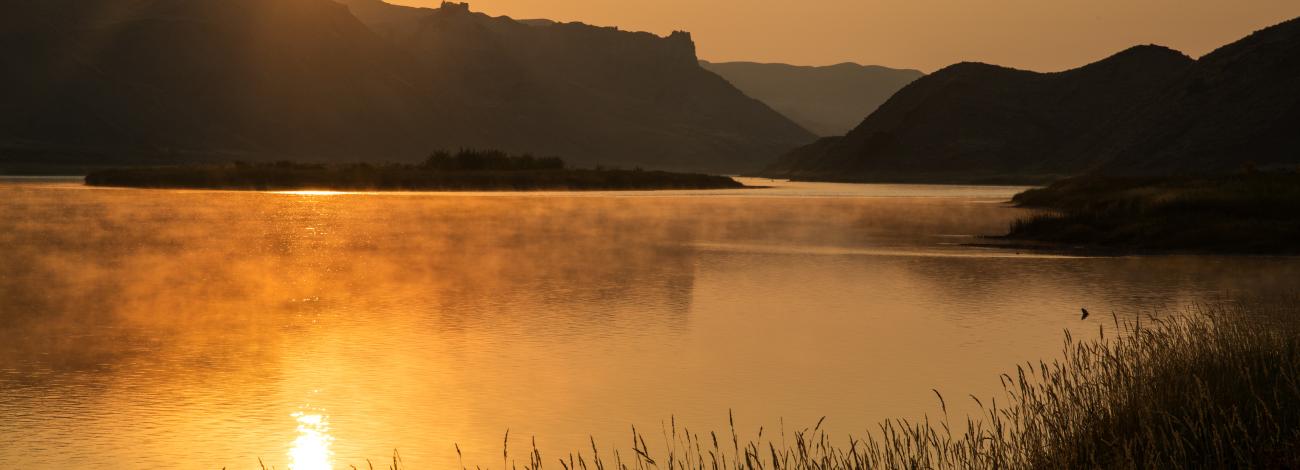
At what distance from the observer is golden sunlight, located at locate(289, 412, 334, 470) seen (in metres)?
15.1

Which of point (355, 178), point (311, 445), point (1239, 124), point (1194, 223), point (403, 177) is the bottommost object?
point (355, 178)

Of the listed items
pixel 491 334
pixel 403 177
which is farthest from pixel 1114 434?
pixel 403 177

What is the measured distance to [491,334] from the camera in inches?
1014

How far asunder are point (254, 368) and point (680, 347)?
284 inches

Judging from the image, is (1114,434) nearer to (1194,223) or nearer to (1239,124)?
(1194,223)

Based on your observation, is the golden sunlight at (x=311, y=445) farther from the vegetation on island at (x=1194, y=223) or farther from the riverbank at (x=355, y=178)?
the riverbank at (x=355, y=178)

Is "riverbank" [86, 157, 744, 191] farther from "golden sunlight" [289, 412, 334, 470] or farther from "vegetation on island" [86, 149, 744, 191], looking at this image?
"golden sunlight" [289, 412, 334, 470]

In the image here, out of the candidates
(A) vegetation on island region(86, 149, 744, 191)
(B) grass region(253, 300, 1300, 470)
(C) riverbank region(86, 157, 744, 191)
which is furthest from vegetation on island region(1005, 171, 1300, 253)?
(A) vegetation on island region(86, 149, 744, 191)

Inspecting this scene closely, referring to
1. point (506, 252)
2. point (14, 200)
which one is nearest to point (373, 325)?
point (506, 252)

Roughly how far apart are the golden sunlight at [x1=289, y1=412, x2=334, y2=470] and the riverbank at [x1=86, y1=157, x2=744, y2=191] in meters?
124

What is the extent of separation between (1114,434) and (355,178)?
454ft

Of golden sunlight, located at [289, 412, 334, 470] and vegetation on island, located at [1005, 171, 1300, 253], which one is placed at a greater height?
vegetation on island, located at [1005, 171, 1300, 253]

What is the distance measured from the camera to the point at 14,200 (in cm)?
9144

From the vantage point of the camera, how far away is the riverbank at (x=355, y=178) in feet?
460
